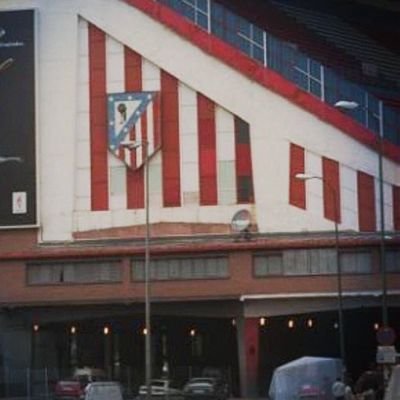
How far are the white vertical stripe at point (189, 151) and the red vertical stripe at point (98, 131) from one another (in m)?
4.73

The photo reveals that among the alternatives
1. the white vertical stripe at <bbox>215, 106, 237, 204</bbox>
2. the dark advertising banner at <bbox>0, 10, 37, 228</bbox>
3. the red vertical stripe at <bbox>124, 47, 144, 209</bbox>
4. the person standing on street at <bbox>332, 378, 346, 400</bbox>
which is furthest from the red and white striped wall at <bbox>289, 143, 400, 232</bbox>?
the person standing on street at <bbox>332, 378, 346, 400</bbox>

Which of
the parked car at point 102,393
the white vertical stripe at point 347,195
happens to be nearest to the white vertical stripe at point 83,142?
the white vertical stripe at point 347,195

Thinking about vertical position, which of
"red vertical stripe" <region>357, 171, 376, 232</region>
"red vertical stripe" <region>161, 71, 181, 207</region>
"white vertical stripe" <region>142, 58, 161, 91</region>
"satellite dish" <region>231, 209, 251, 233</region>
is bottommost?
"satellite dish" <region>231, 209, 251, 233</region>

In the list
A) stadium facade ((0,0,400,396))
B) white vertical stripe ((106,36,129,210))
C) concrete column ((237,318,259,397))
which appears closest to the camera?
concrete column ((237,318,259,397))

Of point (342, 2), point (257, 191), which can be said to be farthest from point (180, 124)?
point (342, 2)

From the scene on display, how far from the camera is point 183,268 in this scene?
63.8 metres

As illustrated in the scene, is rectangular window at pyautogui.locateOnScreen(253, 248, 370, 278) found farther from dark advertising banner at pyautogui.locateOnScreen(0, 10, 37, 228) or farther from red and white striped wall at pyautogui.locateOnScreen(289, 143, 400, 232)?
dark advertising banner at pyautogui.locateOnScreen(0, 10, 37, 228)

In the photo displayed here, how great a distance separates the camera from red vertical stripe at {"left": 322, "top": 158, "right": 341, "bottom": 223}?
64.0 metres

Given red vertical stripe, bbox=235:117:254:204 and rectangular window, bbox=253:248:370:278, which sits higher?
red vertical stripe, bbox=235:117:254:204

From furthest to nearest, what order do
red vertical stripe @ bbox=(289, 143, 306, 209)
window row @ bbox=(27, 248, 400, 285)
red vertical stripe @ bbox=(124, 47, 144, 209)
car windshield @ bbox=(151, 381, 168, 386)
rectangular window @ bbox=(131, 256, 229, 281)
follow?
red vertical stripe @ bbox=(124, 47, 144, 209) → red vertical stripe @ bbox=(289, 143, 306, 209) → rectangular window @ bbox=(131, 256, 229, 281) → window row @ bbox=(27, 248, 400, 285) → car windshield @ bbox=(151, 381, 168, 386)

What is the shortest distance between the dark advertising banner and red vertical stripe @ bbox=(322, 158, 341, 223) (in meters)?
17.7

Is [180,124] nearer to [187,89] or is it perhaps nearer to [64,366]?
[187,89]

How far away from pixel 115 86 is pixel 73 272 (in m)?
11.7

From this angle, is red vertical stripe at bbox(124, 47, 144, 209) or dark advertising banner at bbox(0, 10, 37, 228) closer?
red vertical stripe at bbox(124, 47, 144, 209)
